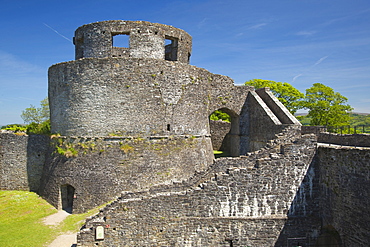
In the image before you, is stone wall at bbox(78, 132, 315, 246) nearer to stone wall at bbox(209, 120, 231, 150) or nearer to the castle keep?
the castle keep

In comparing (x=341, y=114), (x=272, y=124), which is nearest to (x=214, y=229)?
(x=272, y=124)

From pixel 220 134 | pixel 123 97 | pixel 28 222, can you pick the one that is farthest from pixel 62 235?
pixel 220 134

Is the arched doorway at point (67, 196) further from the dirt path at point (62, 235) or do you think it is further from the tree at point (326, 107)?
the tree at point (326, 107)

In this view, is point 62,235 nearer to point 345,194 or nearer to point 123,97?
point 123,97

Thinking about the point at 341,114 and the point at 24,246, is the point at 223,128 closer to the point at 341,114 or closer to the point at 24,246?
the point at 341,114

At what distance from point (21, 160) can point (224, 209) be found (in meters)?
16.3

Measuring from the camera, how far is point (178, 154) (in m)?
16.6

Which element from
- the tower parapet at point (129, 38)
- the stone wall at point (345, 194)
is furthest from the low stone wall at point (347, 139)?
the tower parapet at point (129, 38)

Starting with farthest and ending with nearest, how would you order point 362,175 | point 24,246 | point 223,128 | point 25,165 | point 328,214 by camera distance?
point 223,128 → point 25,165 → point 24,246 → point 328,214 → point 362,175

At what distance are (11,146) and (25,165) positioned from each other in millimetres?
1790

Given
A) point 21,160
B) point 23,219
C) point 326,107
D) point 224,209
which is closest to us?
point 224,209

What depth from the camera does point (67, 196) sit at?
16703mm

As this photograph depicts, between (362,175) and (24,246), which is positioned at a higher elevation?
(362,175)

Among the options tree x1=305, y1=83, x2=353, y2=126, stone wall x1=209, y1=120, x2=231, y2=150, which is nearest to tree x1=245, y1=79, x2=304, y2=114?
tree x1=305, y1=83, x2=353, y2=126
